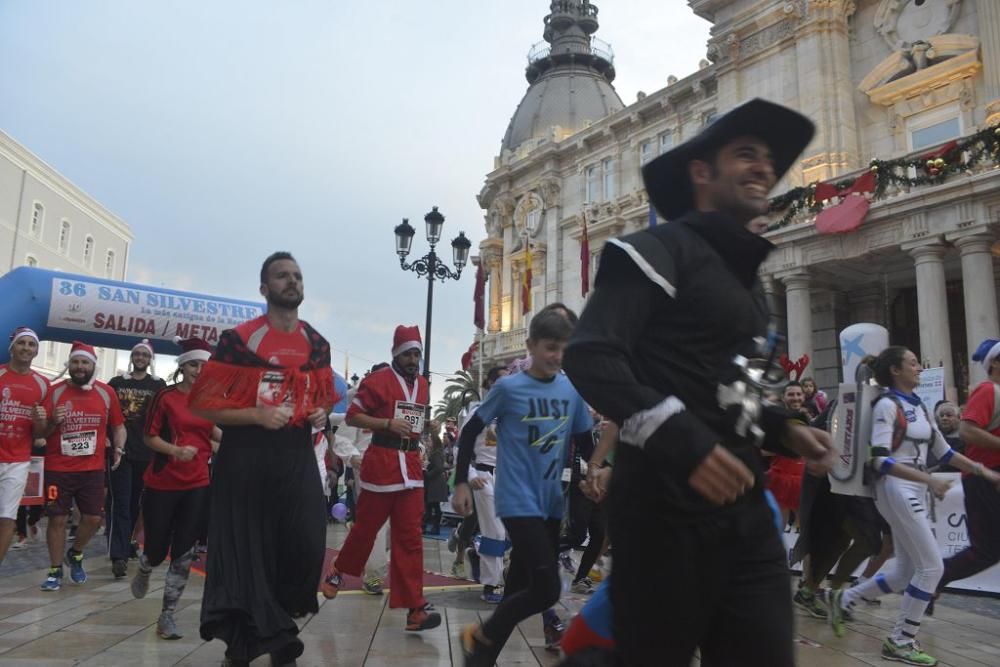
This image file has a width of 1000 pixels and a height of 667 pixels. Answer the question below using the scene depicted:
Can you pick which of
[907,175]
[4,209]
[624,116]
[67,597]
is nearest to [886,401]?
[67,597]

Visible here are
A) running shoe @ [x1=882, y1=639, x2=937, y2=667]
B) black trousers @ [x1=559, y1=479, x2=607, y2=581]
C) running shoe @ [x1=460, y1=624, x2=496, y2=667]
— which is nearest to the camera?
running shoe @ [x1=460, y1=624, x2=496, y2=667]

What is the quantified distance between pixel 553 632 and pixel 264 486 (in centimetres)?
Answer: 225

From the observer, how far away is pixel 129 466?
9.62 m

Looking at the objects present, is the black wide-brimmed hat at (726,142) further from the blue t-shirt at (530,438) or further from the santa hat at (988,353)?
the santa hat at (988,353)

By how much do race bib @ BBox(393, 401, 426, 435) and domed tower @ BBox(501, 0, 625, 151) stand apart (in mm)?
32589

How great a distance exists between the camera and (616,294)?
205 centimetres

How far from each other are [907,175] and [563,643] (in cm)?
1844

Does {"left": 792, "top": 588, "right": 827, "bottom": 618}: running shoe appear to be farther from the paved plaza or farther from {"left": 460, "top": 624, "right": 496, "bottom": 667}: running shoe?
{"left": 460, "top": 624, "right": 496, "bottom": 667}: running shoe

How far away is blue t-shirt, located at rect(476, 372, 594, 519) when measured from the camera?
4801 millimetres

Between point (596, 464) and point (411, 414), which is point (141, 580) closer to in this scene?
point (411, 414)

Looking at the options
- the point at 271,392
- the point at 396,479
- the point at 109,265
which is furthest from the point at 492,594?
the point at 109,265

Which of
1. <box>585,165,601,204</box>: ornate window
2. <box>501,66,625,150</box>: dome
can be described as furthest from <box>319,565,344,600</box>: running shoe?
<box>501,66,625,150</box>: dome

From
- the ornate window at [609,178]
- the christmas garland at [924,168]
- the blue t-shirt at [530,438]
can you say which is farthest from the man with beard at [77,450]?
the ornate window at [609,178]

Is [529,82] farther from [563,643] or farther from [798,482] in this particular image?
[563,643]
